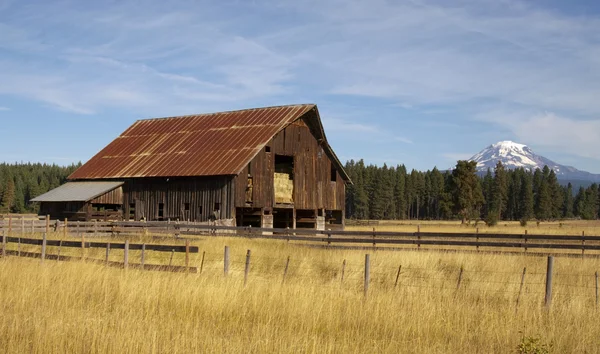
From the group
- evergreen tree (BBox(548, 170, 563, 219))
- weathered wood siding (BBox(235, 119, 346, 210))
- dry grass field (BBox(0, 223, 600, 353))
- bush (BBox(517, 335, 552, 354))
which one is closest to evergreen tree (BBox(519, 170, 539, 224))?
evergreen tree (BBox(548, 170, 563, 219))

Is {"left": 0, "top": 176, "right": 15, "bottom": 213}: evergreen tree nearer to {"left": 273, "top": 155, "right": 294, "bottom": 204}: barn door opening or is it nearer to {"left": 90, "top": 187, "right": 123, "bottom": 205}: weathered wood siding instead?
{"left": 90, "top": 187, "right": 123, "bottom": 205}: weathered wood siding

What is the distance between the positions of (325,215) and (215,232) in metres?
13.6

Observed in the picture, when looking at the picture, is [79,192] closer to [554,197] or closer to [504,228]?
[504,228]

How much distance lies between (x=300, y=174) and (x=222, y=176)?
6113 millimetres

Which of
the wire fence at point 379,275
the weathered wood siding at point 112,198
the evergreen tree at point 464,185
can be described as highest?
the evergreen tree at point 464,185

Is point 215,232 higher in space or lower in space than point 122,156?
lower

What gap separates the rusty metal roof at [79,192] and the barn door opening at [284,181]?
1107 centimetres

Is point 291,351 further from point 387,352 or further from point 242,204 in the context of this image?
point 242,204

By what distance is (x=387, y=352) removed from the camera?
29.6 ft

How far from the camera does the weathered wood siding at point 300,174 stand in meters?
39.8

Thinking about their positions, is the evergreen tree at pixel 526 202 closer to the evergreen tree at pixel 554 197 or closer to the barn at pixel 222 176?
the evergreen tree at pixel 554 197

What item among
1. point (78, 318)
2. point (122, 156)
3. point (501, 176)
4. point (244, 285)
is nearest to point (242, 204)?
point (122, 156)

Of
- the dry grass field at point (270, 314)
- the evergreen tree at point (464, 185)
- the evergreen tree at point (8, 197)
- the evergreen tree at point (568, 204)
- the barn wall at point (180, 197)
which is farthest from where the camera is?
the evergreen tree at point (568, 204)

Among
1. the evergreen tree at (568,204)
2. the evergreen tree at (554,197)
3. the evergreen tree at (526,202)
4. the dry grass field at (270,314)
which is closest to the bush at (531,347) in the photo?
the dry grass field at (270,314)
